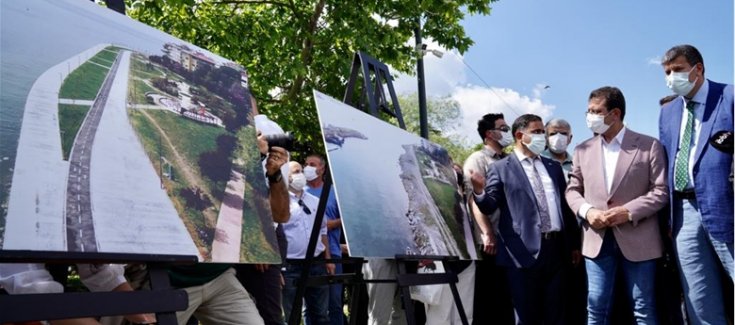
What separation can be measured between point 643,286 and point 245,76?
2625 millimetres

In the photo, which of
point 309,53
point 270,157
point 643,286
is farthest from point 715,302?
point 309,53

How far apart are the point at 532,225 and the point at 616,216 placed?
63 centimetres

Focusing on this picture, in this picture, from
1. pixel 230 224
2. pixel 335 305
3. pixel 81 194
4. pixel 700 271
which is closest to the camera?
pixel 81 194

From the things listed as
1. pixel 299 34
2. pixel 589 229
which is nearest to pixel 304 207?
pixel 589 229

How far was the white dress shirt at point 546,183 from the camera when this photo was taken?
4195 mm

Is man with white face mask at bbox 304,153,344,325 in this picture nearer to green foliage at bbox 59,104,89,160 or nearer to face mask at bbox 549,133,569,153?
face mask at bbox 549,133,569,153

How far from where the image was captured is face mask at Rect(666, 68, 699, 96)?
3568 millimetres

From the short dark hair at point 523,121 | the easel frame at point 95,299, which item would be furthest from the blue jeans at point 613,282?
the easel frame at point 95,299

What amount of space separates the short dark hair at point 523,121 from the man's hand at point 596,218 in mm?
939

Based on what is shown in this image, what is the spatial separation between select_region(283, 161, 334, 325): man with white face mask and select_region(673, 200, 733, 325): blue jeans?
8.37 ft

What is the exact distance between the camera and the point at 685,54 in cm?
359

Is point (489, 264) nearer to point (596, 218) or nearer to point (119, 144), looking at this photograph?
point (596, 218)

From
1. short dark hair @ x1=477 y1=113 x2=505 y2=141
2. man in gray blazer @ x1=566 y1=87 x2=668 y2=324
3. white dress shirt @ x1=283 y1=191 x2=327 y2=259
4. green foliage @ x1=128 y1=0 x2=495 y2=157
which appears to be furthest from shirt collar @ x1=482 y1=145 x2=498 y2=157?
green foliage @ x1=128 y1=0 x2=495 y2=157

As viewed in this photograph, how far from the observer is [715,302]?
3373 millimetres
